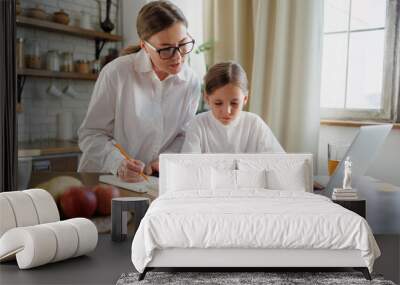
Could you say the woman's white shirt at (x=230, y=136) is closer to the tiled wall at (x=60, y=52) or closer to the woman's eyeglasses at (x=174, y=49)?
the woman's eyeglasses at (x=174, y=49)

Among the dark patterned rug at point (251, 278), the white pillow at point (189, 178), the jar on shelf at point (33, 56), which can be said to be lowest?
the dark patterned rug at point (251, 278)

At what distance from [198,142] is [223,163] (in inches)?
10.0

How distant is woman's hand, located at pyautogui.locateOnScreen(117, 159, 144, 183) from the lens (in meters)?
4.66

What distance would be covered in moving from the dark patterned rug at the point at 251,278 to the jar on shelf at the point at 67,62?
1.80 m

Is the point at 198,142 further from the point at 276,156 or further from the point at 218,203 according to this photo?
the point at 218,203

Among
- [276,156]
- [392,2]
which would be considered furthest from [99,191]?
[392,2]

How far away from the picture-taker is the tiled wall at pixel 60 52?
4.71 m

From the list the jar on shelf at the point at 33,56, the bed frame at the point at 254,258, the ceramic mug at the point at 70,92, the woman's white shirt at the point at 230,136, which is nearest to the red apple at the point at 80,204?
the ceramic mug at the point at 70,92

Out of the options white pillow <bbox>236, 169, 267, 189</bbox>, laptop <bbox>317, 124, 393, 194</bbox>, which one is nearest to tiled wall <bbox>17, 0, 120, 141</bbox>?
white pillow <bbox>236, 169, 267, 189</bbox>

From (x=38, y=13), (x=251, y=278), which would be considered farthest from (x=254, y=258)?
(x=38, y=13)

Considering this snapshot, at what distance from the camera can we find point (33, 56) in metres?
4.75

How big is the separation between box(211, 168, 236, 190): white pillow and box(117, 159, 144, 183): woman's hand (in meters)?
0.65

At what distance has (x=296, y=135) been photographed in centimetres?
457

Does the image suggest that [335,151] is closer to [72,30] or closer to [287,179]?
[287,179]
